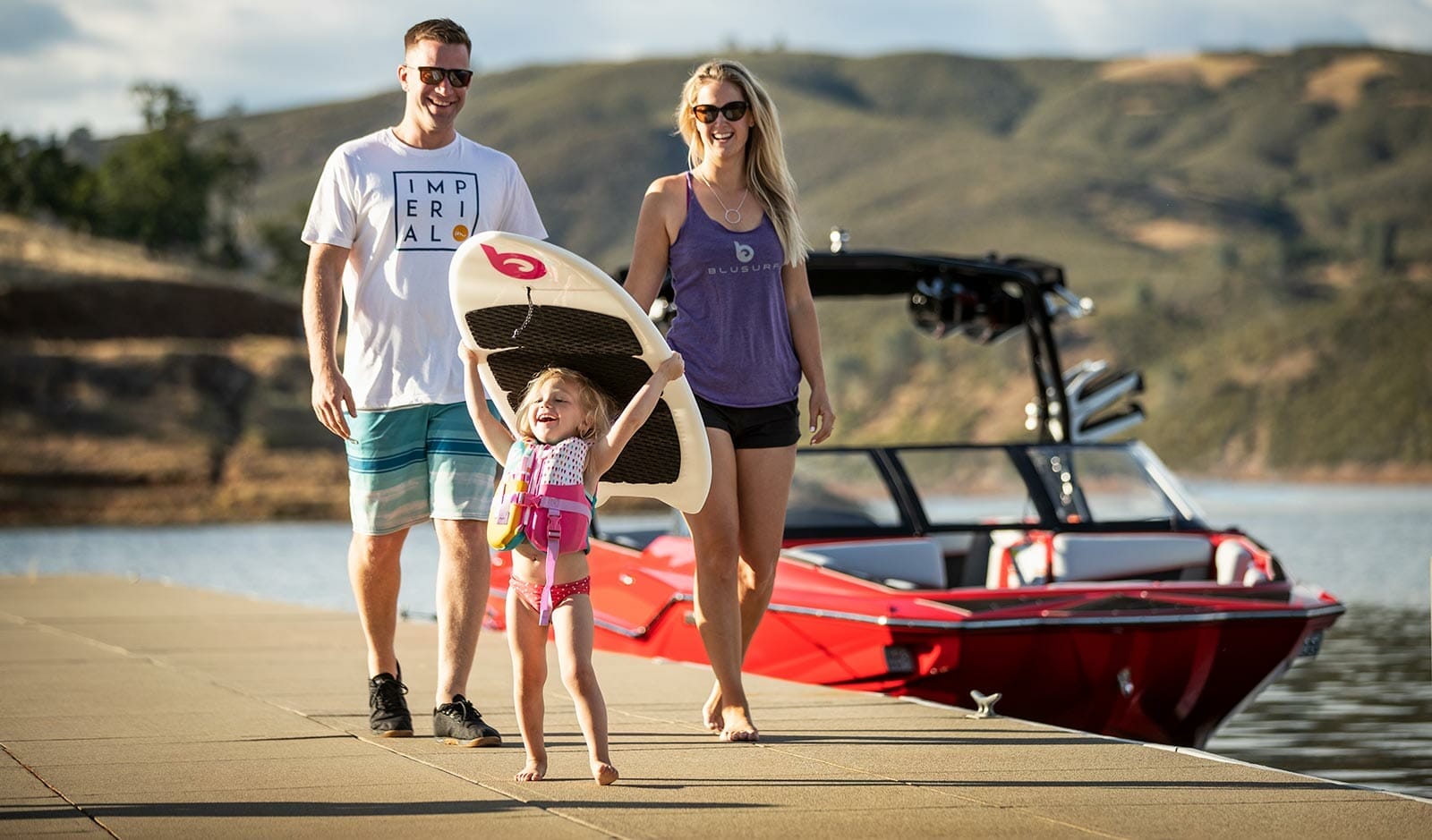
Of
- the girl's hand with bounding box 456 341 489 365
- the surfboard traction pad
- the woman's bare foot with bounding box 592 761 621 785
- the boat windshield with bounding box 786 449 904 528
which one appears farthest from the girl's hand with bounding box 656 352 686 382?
the boat windshield with bounding box 786 449 904 528

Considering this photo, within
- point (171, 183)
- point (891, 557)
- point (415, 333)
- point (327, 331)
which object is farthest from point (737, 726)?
point (171, 183)

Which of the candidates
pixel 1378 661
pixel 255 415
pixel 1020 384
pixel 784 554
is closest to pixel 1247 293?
pixel 1020 384

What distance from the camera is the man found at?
21.1 feet

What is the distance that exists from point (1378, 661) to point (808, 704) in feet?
35.1

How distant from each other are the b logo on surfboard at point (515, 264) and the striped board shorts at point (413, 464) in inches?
31.8

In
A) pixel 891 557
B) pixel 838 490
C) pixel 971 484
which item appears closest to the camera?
pixel 891 557

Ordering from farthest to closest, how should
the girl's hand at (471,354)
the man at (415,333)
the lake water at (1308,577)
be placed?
the lake water at (1308,577) < the man at (415,333) < the girl's hand at (471,354)

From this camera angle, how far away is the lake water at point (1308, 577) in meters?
12.2

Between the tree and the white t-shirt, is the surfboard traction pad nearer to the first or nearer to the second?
the white t-shirt

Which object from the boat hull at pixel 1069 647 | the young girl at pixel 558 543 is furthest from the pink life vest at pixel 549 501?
the boat hull at pixel 1069 647

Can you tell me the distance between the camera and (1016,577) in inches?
420

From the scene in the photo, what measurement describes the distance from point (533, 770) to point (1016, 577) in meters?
5.47

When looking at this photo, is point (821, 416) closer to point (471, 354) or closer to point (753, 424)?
point (753, 424)

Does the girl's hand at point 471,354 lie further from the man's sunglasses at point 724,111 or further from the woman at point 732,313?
the man's sunglasses at point 724,111
